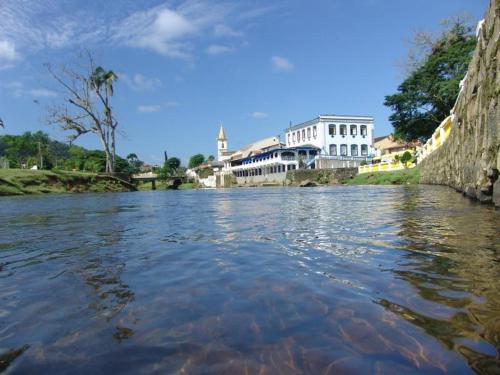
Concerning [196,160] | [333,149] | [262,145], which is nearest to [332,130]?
[333,149]

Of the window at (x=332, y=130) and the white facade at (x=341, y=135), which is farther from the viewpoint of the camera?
the window at (x=332, y=130)

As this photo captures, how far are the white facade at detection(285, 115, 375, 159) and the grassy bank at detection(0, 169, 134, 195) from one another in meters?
36.6

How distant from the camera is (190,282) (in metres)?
3.19

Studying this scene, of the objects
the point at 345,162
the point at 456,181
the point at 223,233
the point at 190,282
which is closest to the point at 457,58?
the point at 456,181

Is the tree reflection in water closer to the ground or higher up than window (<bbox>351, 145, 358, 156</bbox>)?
closer to the ground

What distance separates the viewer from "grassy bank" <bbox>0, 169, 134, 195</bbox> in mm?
29431

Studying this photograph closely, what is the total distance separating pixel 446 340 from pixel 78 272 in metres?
3.19

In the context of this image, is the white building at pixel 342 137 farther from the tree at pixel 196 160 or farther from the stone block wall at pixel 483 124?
the tree at pixel 196 160

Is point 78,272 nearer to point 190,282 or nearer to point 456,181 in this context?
point 190,282

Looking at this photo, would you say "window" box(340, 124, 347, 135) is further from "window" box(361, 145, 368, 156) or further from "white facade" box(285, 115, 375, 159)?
"window" box(361, 145, 368, 156)

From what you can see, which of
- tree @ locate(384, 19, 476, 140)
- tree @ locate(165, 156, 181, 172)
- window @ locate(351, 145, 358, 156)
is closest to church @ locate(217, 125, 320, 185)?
window @ locate(351, 145, 358, 156)

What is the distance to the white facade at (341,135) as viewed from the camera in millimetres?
65062

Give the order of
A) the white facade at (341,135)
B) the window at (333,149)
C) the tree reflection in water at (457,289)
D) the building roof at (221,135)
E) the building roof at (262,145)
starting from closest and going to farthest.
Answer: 1. the tree reflection in water at (457,289)
2. the white facade at (341,135)
3. the window at (333,149)
4. the building roof at (262,145)
5. the building roof at (221,135)

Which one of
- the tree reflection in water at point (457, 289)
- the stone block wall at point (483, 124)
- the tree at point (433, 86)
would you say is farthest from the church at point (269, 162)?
the tree reflection in water at point (457, 289)
